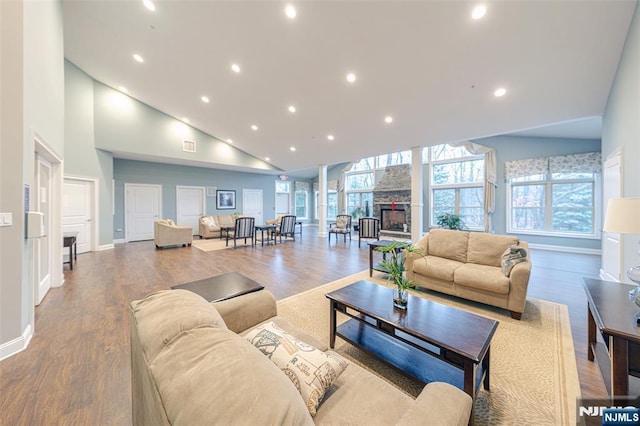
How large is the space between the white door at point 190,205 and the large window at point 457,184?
870 centimetres

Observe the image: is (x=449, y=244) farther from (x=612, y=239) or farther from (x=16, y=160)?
(x=16, y=160)

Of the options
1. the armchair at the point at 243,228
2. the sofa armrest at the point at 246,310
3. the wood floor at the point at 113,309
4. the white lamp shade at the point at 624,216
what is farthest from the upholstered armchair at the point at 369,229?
the sofa armrest at the point at 246,310

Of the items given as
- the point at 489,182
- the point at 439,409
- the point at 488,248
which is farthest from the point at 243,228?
the point at 489,182

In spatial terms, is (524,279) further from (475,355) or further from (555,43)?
(555,43)

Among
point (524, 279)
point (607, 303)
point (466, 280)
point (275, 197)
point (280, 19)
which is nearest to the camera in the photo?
point (607, 303)

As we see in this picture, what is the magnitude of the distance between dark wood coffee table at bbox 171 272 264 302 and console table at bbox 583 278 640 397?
2216 mm

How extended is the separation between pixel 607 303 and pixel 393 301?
144 cm

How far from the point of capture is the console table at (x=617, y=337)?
4.40ft

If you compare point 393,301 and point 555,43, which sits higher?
point 555,43

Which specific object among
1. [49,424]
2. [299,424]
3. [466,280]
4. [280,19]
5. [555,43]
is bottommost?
[49,424]

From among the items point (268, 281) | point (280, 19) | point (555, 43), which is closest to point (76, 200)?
point (268, 281)

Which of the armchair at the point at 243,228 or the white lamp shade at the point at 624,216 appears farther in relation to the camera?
the armchair at the point at 243,228

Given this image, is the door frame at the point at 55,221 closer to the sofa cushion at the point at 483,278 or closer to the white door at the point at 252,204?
the sofa cushion at the point at 483,278

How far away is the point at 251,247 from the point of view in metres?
7.01
